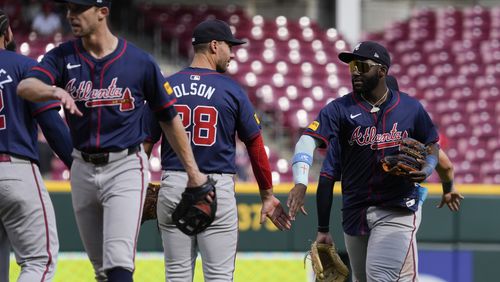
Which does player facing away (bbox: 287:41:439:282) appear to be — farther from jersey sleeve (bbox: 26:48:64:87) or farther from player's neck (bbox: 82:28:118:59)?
jersey sleeve (bbox: 26:48:64:87)

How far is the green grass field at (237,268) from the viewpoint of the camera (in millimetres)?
7391

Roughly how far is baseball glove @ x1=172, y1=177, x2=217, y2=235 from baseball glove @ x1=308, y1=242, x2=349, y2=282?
2.99 ft

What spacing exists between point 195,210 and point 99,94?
68 centimetres

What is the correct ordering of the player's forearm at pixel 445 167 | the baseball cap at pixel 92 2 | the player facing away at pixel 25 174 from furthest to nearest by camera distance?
the player's forearm at pixel 445 167 → the player facing away at pixel 25 174 → the baseball cap at pixel 92 2

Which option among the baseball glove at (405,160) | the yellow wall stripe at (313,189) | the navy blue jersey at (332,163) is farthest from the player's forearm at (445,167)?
the yellow wall stripe at (313,189)

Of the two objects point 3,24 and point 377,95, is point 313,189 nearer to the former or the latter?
point 377,95

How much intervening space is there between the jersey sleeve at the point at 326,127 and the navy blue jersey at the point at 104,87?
1158 mm

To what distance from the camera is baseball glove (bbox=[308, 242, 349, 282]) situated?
5.45 meters

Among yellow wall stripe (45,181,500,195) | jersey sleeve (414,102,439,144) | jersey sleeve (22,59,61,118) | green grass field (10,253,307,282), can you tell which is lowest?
green grass field (10,253,307,282)

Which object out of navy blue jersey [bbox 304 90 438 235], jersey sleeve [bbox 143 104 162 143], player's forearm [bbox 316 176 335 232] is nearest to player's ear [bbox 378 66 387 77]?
navy blue jersey [bbox 304 90 438 235]

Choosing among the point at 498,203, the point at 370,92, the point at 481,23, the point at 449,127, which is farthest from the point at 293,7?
the point at 370,92

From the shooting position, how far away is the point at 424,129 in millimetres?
5504

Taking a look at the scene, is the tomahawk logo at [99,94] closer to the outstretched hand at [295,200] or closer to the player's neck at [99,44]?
the player's neck at [99,44]

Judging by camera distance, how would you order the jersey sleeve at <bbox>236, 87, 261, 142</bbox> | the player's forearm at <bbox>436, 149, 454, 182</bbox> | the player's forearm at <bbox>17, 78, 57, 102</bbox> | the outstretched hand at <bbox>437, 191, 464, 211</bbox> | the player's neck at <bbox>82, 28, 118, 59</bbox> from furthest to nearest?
the outstretched hand at <bbox>437, 191, 464, 211</bbox> → the player's forearm at <bbox>436, 149, 454, 182</bbox> → the jersey sleeve at <bbox>236, 87, 261, 142</bbox> → the player's neck at <bbox>82, 28, 118, 59</bbox> → the player's forearm at <bbox>17, 78, 57, 102</bbox>
